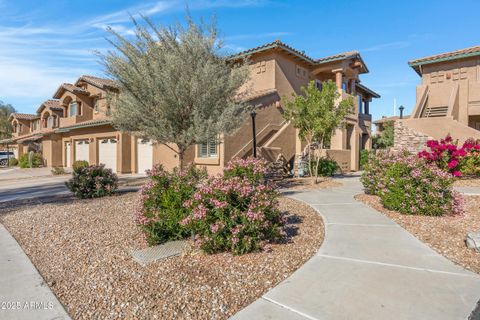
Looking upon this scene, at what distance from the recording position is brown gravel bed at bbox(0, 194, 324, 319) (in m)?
3.29

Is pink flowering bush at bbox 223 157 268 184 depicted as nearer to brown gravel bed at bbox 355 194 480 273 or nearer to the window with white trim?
brown gravel bed at bbox 355 194 480 273

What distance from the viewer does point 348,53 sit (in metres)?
20.3

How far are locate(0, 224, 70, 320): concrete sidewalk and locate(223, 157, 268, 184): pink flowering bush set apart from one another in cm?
367

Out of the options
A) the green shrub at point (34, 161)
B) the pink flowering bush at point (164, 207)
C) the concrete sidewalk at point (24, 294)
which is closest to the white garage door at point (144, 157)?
the pink flowering bush at point (164, 207)

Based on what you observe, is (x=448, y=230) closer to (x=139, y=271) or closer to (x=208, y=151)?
(x=139, y=271)

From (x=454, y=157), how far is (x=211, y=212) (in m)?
11.7

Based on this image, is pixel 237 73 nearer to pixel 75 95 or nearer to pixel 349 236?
pixel 349 236

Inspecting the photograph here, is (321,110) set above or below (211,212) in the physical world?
above

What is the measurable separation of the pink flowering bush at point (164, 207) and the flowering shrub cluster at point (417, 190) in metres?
5.21

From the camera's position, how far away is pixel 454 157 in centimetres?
1184

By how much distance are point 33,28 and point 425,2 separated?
1602cm

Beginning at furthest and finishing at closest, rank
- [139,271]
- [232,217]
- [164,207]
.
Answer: [164,207], [232,217], [139,271]

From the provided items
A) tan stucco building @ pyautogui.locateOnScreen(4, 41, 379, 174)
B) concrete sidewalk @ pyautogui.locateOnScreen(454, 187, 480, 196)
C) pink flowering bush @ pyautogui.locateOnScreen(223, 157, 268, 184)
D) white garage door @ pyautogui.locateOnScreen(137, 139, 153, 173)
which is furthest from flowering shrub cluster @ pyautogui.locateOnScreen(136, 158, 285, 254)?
white garage door @ pyautogui.locateOnScreen(137, 139, 153, 173)

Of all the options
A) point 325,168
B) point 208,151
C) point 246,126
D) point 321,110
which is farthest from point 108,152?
→ point 321,110
